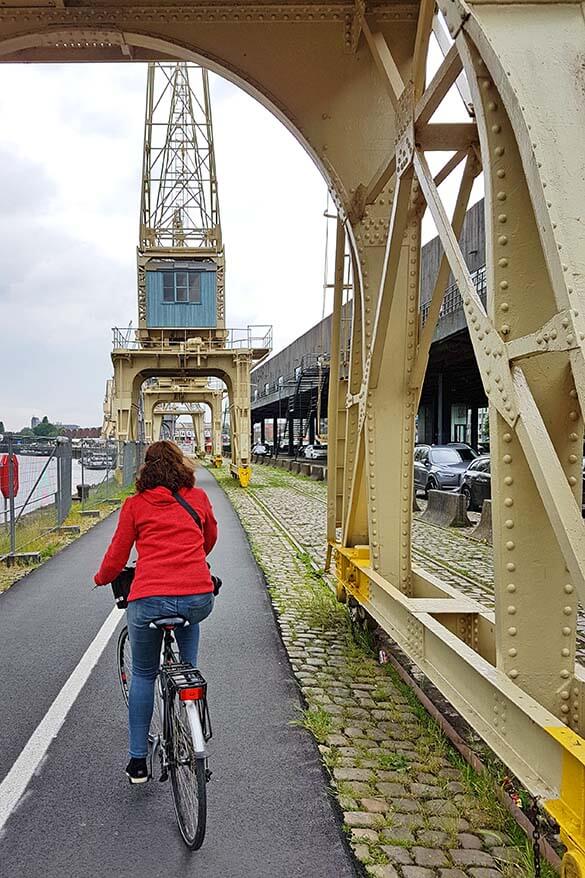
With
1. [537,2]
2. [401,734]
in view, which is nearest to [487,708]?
[401,734]

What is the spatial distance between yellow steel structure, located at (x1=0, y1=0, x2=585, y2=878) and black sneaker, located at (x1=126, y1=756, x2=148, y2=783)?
5.50 ft

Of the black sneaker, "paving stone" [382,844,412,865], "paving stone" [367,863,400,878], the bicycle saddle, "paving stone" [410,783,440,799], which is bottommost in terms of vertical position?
"paving stone" [410,783,440,799]

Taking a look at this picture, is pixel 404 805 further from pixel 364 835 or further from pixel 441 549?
pixel 441 549

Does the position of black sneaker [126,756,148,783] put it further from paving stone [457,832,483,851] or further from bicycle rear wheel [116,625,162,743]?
paving stone [457,832,483,851]

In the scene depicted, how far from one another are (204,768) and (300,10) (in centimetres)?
583

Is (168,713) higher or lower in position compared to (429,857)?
Answer: higher

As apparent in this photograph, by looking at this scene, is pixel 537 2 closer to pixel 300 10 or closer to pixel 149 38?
pixel 300 10

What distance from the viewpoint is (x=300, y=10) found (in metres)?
6.80

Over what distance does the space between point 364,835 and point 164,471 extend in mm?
2124

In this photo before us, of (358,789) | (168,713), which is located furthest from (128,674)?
(358,789)

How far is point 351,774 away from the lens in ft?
15.8

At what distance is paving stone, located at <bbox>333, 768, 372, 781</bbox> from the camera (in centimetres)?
478

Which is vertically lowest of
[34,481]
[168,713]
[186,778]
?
[186,778]

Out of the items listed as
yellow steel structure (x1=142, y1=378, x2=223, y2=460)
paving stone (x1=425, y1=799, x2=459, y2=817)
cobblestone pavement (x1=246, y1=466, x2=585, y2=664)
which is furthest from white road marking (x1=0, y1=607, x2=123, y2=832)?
yellow steel structure (x1=142, y1=378, x2=223, y2=460)
